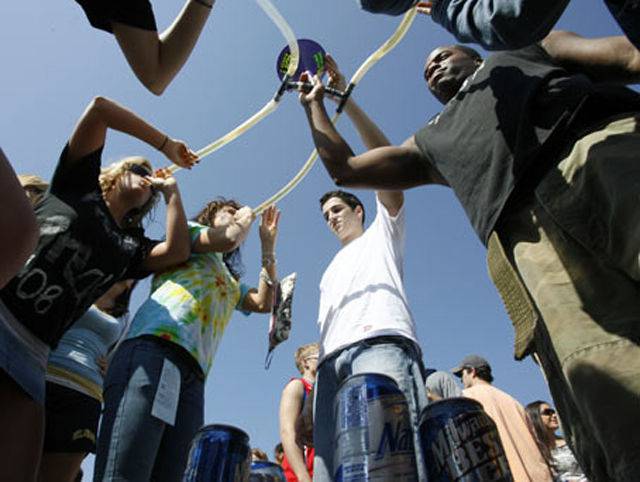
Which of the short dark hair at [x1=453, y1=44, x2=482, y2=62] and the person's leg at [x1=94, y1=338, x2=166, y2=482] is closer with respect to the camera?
the person's leg at [x1=94, y1=338, x2=166, y2=482]

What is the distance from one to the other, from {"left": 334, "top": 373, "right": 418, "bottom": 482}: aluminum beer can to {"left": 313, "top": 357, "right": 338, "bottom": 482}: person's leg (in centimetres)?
99

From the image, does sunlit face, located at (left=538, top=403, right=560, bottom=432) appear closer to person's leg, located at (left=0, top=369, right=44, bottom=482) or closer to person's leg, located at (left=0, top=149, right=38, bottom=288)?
person's leg, located at (left=0, top=369, right=44, bottom=482)

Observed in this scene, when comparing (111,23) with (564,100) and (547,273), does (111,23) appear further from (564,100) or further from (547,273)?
(547,273)

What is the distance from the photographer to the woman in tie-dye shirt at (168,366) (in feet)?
7.05

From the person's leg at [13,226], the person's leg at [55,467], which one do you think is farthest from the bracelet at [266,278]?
the person's leg at [13,226]

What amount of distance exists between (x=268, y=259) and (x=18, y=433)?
96.2 inches

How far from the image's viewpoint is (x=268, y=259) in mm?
3834

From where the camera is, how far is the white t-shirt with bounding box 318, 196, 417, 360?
2.62 meters

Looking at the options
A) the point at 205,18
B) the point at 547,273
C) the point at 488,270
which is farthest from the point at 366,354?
the point at 205,18

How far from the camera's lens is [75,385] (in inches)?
92.4

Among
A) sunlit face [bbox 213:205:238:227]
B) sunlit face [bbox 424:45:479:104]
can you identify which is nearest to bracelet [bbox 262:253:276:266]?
sunlit face [bbox 213:205:238:227]

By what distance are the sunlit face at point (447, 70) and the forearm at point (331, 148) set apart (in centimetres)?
52

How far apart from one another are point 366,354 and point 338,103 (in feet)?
4.89

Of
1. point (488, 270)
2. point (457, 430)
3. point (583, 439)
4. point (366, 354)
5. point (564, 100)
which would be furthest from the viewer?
point (366, 354)
